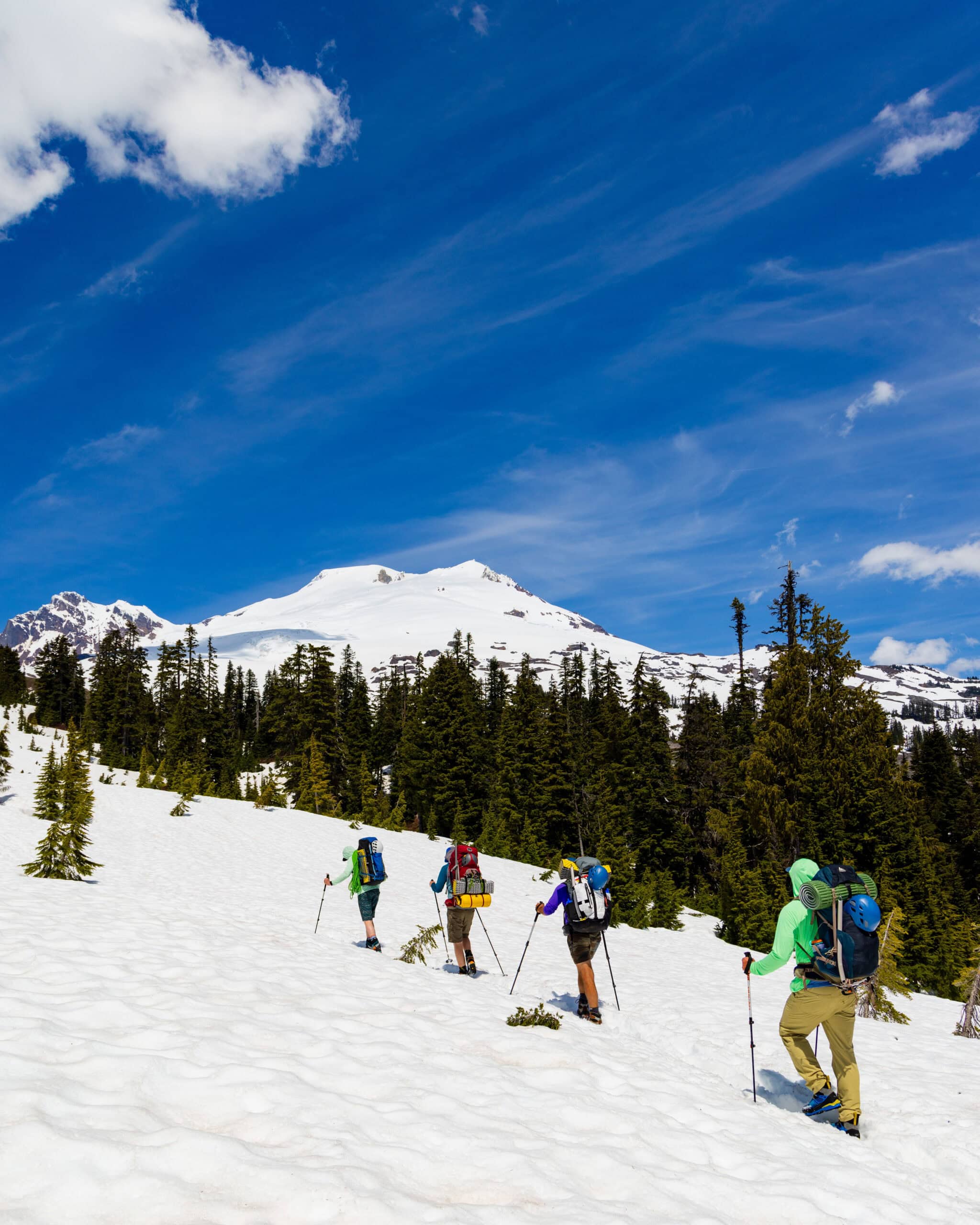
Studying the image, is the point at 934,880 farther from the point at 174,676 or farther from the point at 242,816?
the point at 174,676

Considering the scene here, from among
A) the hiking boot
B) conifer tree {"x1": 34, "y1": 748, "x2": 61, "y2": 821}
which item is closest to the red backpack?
the hiking boot

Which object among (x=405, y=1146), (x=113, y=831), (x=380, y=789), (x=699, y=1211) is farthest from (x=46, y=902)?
(x=380, y=789)

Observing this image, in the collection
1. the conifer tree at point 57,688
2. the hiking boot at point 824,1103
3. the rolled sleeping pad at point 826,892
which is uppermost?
the conifer tree at point 57,688

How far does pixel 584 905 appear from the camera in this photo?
30.1 feet

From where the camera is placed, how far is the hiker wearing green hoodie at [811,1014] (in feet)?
21.2

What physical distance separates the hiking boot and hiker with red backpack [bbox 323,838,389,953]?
6.98 m

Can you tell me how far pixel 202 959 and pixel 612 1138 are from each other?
5.43 meters

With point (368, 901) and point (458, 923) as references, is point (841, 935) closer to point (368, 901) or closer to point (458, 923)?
point (458, 923)

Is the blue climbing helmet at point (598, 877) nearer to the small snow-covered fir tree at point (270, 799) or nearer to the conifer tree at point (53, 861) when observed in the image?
the conifer tree at point (53, 861)

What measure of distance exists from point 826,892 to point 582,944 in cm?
371

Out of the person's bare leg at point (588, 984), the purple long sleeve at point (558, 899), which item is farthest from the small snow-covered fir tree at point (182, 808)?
the purple long sleeve at point (558, 899)

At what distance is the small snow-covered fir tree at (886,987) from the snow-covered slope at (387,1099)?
51cm

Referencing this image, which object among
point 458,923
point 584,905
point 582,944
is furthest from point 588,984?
point 458,923

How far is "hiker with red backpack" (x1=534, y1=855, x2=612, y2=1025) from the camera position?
9109 mm
